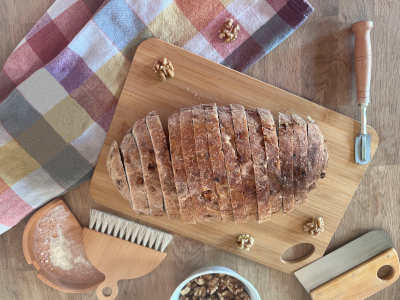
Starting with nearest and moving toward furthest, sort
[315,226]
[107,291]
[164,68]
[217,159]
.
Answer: [217,159], [164,68], [315,226], [107,291]

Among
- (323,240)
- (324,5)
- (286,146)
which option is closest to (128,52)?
(286,146)

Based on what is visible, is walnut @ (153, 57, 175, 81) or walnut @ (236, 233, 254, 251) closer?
walnut @ (153, 57, 175, 81)

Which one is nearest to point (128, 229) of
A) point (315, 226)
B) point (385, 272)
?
point (315, 226)

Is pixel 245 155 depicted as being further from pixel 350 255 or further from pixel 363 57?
pixel 350 255

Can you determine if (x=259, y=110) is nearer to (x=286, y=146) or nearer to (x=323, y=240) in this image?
(x=286, y=146)

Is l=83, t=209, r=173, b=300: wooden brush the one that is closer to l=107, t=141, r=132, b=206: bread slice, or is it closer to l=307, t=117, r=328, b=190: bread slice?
l=107, t=141, r=132, b=206: bread slice

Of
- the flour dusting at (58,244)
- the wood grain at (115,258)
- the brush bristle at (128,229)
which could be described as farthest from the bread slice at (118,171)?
the flour dusting at (58,244)

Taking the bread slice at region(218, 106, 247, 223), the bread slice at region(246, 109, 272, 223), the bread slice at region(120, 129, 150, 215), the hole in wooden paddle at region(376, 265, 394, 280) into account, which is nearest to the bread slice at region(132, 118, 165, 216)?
the bread slice at region(120, 129, 150, 215)
